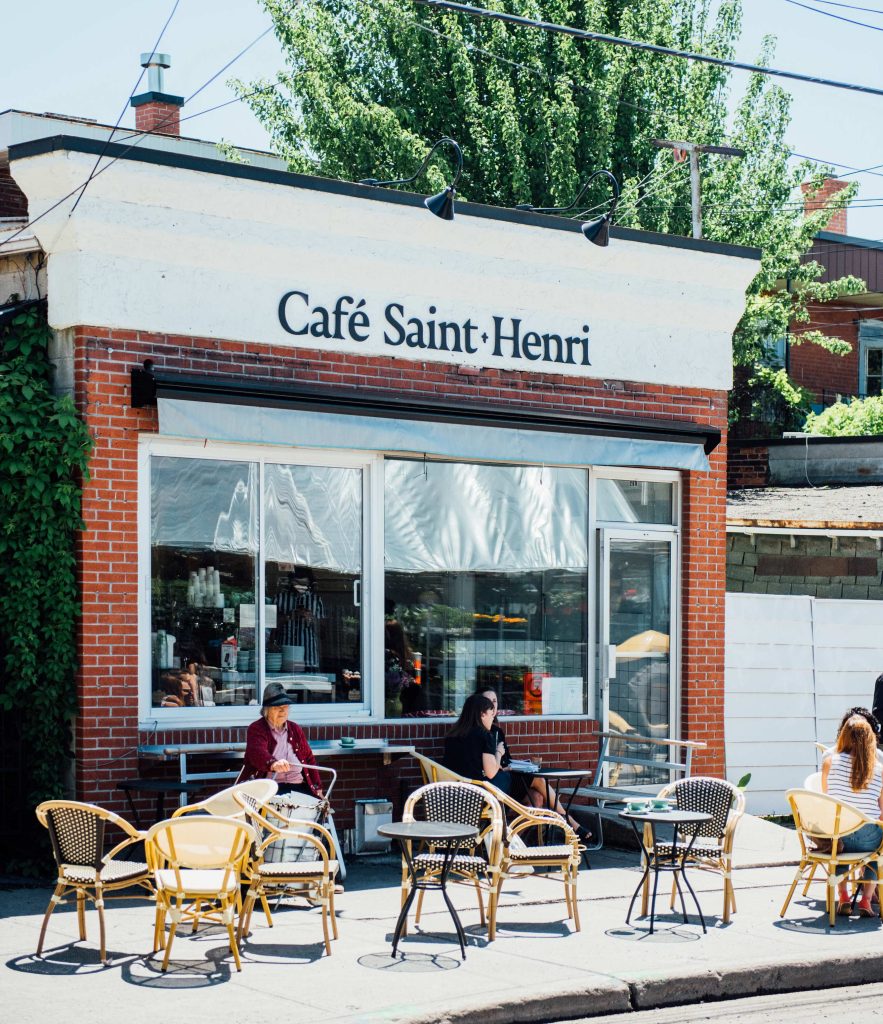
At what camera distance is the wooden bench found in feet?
39.5

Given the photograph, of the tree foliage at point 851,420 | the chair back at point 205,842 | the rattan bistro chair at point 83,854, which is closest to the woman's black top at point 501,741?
the chair back at point 205,842

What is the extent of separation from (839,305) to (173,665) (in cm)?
1939

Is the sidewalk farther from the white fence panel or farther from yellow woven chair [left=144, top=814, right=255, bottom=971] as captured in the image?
the white fence panel

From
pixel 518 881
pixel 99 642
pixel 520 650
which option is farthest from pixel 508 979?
pixel 520 650

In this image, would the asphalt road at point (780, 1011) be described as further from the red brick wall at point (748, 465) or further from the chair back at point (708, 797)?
the red brick wall at point (748, 465)

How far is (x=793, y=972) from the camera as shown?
8469 millimetres

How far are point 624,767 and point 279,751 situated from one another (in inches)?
168

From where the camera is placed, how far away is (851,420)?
23953 mm

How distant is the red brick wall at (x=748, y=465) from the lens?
20484 mm

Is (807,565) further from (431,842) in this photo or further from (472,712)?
(431,842)

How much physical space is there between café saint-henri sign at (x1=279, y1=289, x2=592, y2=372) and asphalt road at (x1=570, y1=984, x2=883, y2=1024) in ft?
19.5

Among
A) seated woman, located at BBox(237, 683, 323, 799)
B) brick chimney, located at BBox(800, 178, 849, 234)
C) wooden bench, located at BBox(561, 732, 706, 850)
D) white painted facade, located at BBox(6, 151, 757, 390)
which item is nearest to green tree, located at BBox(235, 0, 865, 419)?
brick chimney, located at BBox(800, 178, 849, 234)

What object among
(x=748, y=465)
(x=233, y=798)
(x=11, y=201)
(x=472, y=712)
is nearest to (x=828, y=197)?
(x=748, y=465)

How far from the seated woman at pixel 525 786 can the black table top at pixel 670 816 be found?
1925 mm
